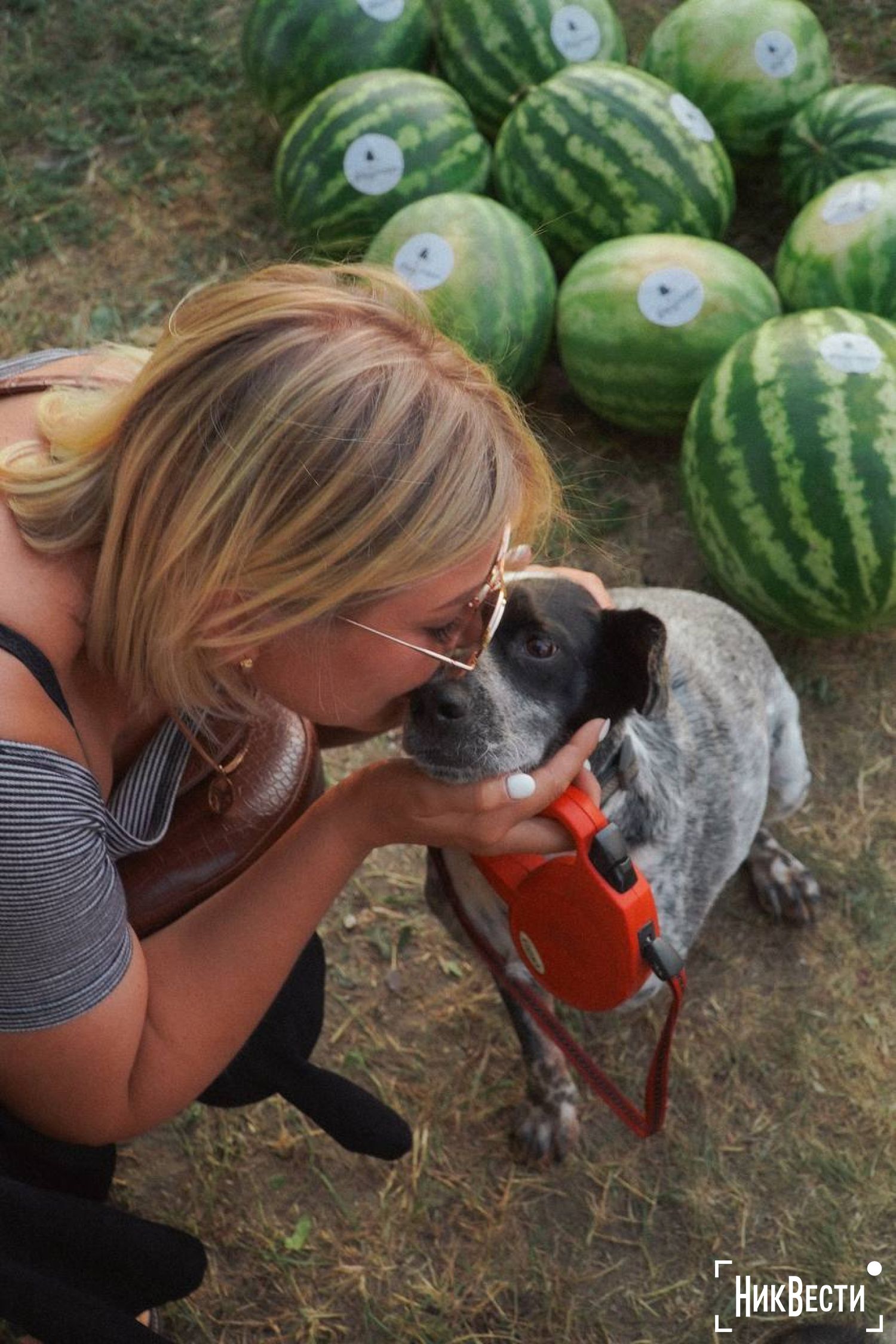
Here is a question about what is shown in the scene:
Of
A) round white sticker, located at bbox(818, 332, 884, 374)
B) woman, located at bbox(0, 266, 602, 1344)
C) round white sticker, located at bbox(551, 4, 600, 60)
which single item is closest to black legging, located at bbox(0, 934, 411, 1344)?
woman, located at bbox(0, 266, 602, 1344)

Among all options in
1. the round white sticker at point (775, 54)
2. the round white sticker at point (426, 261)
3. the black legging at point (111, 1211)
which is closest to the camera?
the black legging at point (111, 1211)

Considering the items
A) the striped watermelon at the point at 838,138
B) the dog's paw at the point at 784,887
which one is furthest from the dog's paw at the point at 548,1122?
the striped watermelon at the point at 838,138

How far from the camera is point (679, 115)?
4105 millimetres

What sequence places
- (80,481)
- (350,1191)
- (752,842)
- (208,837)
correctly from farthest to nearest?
(752,842), (350,1191), (208,837), (80,481)

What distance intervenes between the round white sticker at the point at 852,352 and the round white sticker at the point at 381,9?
238 centimetres

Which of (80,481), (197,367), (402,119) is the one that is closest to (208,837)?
(80,481)

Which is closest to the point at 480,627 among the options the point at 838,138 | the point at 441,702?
the point at 441,702

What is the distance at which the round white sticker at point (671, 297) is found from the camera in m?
3.79

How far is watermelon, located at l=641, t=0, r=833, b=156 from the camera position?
14.3 ft

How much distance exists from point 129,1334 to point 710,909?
1960 millimetres

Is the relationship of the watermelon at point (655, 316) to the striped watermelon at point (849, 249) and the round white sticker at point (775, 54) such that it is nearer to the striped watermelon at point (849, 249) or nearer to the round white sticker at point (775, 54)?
the striped watermelon at point (849, 249)

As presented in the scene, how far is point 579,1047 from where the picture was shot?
2.66m

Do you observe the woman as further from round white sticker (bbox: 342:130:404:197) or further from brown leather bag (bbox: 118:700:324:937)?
round white sticker (bbox: 342:130:404:197)

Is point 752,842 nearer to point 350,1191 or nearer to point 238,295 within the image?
point 350,1191
